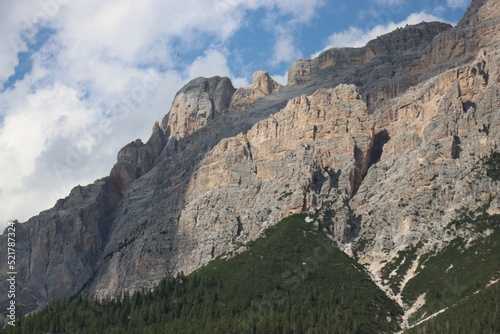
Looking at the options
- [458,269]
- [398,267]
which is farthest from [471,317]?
[398,267]

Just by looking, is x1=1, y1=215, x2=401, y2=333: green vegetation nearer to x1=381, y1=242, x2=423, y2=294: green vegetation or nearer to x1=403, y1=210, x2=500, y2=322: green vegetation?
x1=381, y1=242, x2=423, y2=294: green vegetation

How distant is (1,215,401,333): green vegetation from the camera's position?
15338 cm

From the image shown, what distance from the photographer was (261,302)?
168 metres

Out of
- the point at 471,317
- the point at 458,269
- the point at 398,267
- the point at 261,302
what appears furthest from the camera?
the point at 398,267

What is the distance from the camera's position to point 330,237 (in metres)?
198

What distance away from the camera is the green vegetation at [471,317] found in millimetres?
128500

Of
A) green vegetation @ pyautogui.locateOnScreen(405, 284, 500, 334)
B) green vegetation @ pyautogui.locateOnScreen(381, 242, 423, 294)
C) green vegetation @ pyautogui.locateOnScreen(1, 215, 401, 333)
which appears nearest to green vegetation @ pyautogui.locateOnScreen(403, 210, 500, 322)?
green vegetation @ pyautogui.locateOnScreen(381, 242, 423, 294)

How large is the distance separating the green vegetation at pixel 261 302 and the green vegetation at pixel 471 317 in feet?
53.4

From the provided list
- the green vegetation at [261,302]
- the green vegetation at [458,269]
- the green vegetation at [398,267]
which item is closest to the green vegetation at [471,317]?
the green vegetation at [458,269]

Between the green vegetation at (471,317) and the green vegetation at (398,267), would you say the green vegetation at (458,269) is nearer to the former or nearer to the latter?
the green vegetation at (398,267)

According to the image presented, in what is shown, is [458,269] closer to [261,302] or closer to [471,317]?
[471,317]

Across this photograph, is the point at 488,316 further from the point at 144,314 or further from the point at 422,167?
the point at 144,314

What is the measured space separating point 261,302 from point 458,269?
4768cm

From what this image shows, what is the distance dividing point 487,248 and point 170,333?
255 ft
